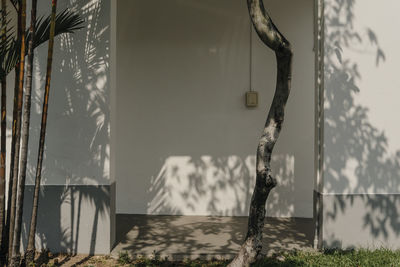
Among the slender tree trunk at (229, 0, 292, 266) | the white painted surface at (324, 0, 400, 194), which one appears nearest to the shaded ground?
the slender tree trunk at (229, 0, 292, 266)

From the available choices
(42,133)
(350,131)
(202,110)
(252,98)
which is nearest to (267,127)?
(350,131)

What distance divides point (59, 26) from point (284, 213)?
414 cm

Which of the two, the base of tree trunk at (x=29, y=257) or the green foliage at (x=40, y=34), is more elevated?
the green foliage at (x=40, y=34)

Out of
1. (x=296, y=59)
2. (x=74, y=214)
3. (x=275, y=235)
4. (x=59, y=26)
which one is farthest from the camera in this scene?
(x=296, y=59)

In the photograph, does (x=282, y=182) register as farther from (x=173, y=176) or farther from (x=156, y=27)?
(x=156, y=27)

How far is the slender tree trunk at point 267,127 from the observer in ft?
12.0

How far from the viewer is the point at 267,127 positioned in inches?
150

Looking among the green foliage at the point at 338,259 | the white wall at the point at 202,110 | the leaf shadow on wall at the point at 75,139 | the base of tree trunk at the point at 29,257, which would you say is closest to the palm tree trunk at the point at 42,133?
the base of tree trunk at the point at 29,257

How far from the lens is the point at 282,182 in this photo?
21.0ft

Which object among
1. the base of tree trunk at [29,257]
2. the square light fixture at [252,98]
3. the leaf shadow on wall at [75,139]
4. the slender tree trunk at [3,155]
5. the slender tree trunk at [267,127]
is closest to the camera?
the slender tree trunk at [267,127]

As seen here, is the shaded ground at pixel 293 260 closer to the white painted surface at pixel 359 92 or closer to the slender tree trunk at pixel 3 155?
the slender tree trunk at pixel 3 155

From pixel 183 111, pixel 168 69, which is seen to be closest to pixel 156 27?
pixel 168 69

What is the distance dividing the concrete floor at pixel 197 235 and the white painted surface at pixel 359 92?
3.33 feet

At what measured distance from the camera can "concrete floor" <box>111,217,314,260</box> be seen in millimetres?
4629
